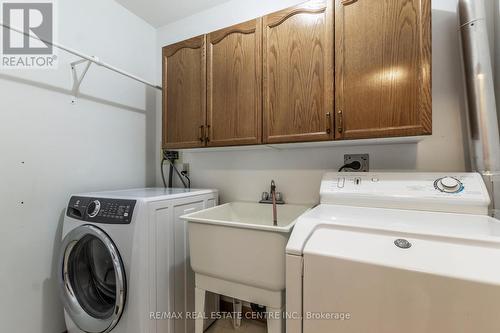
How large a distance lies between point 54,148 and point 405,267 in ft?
6.54

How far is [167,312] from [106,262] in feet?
1.68

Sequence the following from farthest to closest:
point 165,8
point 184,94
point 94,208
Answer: point 165,8 < point 184,94 < point 94,208

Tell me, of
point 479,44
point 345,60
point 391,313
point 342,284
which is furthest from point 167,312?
point 479,44

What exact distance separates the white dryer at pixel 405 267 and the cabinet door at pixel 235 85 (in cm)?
76

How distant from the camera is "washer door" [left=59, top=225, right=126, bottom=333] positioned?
4.01 ft

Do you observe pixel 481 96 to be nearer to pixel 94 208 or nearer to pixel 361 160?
pixel 361 160

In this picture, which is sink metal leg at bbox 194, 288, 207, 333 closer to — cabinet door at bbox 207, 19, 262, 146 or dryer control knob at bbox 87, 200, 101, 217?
dryer control knob at bbox 87, 200, 101, 217

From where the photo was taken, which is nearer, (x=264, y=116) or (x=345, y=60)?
(x=345, y=60)

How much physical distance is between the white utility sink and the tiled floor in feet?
1.89

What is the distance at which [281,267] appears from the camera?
3.45 ft

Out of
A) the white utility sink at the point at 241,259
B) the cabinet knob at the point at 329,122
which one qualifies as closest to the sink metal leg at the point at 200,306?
the white utility sink at the point at 241,259

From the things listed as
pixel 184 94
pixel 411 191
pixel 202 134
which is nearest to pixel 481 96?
pixel 411 191

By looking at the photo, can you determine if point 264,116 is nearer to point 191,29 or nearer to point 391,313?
point 391,313

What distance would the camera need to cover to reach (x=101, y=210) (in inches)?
51.6
